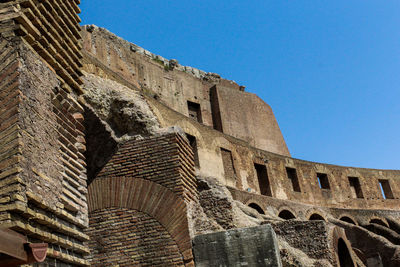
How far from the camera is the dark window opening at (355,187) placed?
69.7 ft

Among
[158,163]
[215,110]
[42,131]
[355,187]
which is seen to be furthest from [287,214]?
[42,131]

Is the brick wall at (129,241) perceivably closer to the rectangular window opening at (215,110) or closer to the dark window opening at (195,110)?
the dark window opening at (195,110)

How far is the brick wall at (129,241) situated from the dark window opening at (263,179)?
440 inches

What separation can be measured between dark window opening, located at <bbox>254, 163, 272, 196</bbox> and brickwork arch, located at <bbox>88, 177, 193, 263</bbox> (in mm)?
11004

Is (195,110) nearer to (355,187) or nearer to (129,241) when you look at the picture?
(355,187)

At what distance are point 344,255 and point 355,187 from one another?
523 inches

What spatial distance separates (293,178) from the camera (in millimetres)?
18906

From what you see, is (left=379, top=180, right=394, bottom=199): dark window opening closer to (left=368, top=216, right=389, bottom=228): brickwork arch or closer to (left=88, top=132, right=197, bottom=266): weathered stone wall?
(left=368, top=216, right=389, bottom=228): brickwork arch

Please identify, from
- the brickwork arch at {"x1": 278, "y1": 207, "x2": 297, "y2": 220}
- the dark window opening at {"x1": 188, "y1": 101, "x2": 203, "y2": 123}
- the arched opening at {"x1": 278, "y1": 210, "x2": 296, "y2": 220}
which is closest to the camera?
the brickwork arch at {"x1": 278, "y1": 207, "x2": 297, "y2": 220}

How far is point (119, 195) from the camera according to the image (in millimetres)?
6066

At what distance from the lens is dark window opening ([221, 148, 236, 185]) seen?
557 inches

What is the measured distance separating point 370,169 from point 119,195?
61.3ft

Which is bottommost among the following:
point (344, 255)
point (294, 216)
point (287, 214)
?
point (344, 255)

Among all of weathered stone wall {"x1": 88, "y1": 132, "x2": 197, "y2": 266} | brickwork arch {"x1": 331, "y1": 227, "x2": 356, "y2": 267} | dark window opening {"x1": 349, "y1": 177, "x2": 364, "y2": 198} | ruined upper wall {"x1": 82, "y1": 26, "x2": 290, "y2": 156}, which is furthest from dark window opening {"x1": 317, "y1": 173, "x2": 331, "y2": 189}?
weathered stone wall {"x1": 88, "y1": 132, "x2": 197, "y2": 266}
